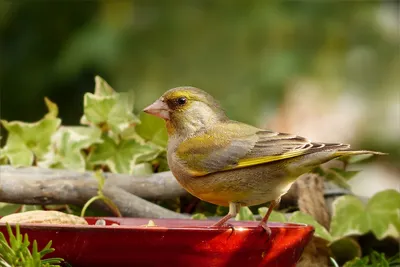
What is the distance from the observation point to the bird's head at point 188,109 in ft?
7.64

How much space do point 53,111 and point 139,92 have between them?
6.35 feet

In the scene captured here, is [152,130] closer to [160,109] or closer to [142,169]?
[142,169]

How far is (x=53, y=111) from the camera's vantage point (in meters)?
2.92

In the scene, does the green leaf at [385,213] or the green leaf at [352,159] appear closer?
the green leaf at [385,213]

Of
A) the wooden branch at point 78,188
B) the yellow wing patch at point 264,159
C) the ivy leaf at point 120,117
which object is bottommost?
the wooden branch at point 78,188

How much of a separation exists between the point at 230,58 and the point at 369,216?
8.00ft

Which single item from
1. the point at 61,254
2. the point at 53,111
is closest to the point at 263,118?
the point at 53,111

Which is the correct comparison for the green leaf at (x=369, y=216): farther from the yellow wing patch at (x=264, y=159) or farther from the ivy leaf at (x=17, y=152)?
the ivy leaf at (x=17, y=152)

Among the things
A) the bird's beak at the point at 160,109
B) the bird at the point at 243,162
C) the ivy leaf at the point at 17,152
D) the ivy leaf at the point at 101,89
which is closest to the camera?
the bird at the point at 243,162

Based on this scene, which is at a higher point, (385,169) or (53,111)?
(53,111)

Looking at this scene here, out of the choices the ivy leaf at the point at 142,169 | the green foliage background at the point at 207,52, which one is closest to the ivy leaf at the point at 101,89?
the ivy leaf at the point at 142,169

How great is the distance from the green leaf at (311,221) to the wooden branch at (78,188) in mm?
355

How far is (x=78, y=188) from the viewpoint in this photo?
8.36ft

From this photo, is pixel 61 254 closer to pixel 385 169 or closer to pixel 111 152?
pixel 111 152
